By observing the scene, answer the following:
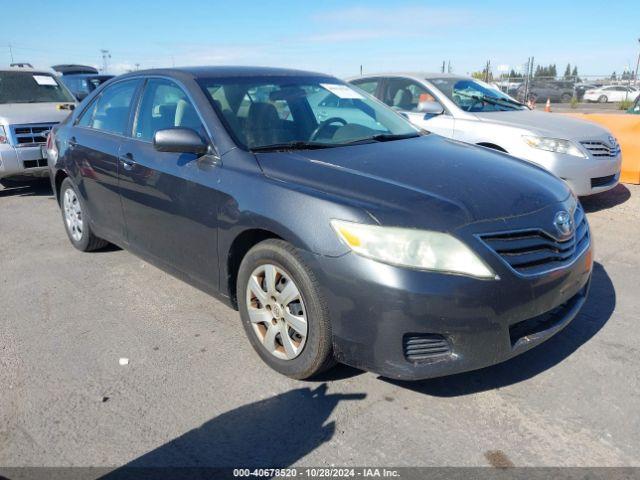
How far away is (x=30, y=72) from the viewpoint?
8945 millimetres

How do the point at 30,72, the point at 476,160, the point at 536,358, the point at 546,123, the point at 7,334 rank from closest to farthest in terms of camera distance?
the point at 536,358, the point at 476,160, the point at 7,334, the point at 546,123, the point at 30,72

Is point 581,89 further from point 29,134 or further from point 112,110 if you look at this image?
point 112,110

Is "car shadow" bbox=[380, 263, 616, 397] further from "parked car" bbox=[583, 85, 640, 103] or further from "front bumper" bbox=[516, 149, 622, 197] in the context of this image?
"parked car" bbox=[583, 85, 640, 103]

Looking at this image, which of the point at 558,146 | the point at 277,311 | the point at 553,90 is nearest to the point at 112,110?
the point at 277,311

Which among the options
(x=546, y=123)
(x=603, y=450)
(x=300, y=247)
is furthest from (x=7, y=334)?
(x=546, y=123)

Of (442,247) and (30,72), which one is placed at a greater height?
(30,72)

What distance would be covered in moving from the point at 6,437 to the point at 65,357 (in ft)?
2.50

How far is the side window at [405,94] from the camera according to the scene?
7077mm

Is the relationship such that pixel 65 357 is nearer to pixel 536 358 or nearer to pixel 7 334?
pixel 7 334

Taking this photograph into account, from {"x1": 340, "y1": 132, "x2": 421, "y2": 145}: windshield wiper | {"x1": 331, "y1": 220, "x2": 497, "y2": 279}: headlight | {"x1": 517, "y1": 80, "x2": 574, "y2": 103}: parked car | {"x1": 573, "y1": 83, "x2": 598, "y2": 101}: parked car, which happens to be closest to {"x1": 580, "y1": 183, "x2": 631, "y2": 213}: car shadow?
{"x1": 340, "y1": 132, "x2": 421, "y2": 145}: windshield wiper

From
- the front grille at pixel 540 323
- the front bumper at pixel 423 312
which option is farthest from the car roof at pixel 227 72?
the front grille at pixel 540 323

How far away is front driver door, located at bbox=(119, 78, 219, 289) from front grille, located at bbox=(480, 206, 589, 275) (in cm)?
157

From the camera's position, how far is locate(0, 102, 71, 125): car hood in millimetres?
7453

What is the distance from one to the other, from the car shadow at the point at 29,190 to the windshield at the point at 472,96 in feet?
19.4
